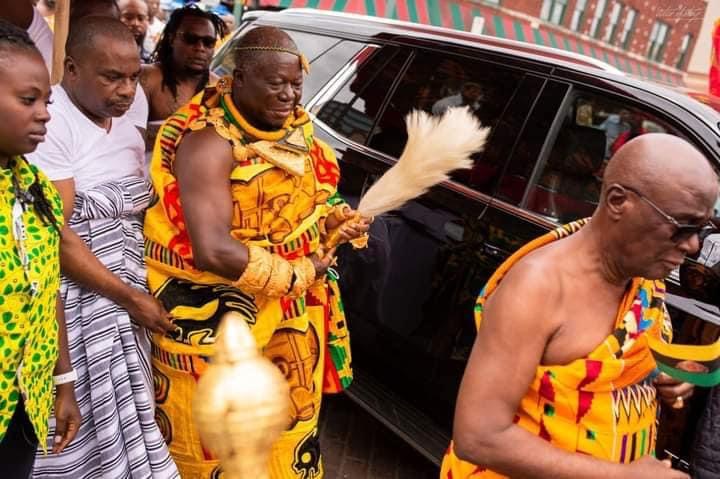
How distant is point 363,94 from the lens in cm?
358

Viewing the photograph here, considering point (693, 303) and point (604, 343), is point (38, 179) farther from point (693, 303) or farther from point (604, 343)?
point (693, 303)

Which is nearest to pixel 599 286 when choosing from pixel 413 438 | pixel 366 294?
pixel 413 438

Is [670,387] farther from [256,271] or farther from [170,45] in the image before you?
[170,45]

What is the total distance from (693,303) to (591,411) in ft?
3.38

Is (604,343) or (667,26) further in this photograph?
(667,26)

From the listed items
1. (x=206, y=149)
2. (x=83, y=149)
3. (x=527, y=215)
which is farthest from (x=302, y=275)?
(x=527, y=215)

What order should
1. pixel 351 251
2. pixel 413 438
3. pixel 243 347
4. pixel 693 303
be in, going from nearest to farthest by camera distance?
pixel 243 347 < pixel 693 303 < pixel 413 438 < pixel 351 251

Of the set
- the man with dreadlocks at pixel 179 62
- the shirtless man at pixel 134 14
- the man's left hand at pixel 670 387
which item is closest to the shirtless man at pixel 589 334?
the man's left hand at pixel 670 387

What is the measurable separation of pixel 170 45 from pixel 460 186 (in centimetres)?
159

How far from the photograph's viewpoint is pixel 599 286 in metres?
1.44

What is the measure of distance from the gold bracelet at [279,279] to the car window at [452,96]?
126 centimetres

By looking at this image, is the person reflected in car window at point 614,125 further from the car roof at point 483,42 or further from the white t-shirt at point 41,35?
the white t-shirt at point 41,35

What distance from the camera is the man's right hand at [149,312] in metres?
1.99

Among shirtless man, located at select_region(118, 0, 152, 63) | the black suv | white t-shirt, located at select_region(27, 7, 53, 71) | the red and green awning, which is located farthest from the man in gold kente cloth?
the red and green awning
